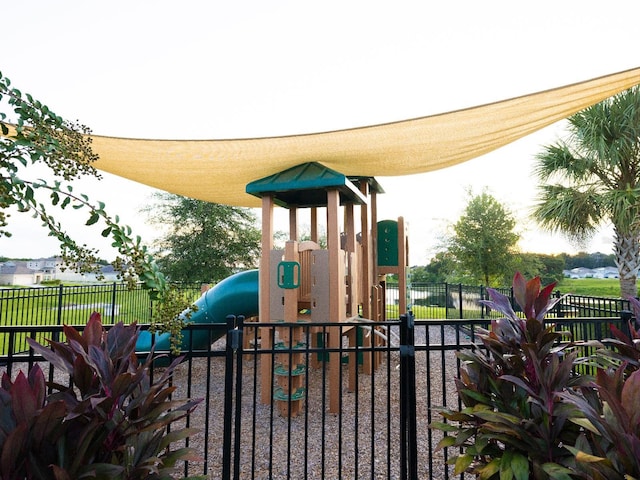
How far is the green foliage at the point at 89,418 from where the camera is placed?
1.38m

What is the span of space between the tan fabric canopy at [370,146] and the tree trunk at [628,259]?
6.57 metres

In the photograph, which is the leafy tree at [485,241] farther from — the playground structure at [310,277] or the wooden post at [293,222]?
the wooden post at [293,222]

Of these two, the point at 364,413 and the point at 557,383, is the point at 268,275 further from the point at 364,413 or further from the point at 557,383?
the point at 557,383

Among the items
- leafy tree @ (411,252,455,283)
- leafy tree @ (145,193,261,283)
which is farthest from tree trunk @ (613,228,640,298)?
leafy tree @ (145,193,261,283)

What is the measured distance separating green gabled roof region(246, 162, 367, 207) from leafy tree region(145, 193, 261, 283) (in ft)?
38.8

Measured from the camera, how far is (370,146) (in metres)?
4.46

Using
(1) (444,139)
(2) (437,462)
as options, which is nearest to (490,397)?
(2) (437,462)

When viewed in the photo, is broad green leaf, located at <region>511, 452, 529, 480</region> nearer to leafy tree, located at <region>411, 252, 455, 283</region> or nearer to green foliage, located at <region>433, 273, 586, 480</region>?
green foliage, located at <region>433, 273, 586, 480</region>

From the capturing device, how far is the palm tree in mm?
7914

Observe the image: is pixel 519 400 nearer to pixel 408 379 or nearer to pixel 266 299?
pixel 408 379

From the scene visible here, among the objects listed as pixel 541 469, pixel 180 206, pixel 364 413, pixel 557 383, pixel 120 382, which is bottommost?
pixel 364 413

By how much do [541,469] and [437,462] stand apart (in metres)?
1.71

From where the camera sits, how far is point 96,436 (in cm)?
158

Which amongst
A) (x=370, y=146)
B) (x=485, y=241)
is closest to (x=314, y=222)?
(x=370, y=146)
